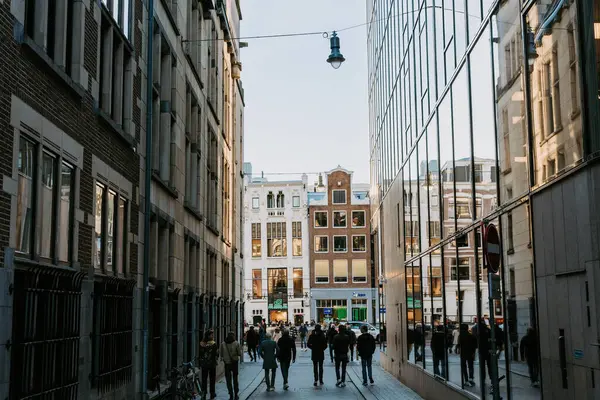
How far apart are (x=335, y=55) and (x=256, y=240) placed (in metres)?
66.9

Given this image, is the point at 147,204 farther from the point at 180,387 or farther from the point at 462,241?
the point at 462,241

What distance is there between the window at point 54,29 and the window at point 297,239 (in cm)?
7503

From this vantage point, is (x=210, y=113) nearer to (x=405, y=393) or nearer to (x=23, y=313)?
(x=405, y=393)

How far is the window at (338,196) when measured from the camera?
A: 85312mm

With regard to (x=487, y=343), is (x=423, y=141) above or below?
above

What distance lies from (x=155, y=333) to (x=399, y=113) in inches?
481

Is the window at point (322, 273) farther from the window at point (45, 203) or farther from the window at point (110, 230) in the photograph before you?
the window at point (45, 203)

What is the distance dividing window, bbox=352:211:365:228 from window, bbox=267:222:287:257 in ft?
25.9

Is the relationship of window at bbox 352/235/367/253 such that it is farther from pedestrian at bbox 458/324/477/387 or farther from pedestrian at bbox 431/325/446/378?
pedestrian at bbox 458/324/477/387

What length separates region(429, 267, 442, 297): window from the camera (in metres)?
18.9

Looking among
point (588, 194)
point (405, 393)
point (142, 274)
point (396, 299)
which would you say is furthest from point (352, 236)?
point (588, 194)

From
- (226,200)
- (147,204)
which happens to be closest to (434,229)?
(147,204)

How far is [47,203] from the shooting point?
10.8m

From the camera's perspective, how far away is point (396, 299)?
2872 centimetres
